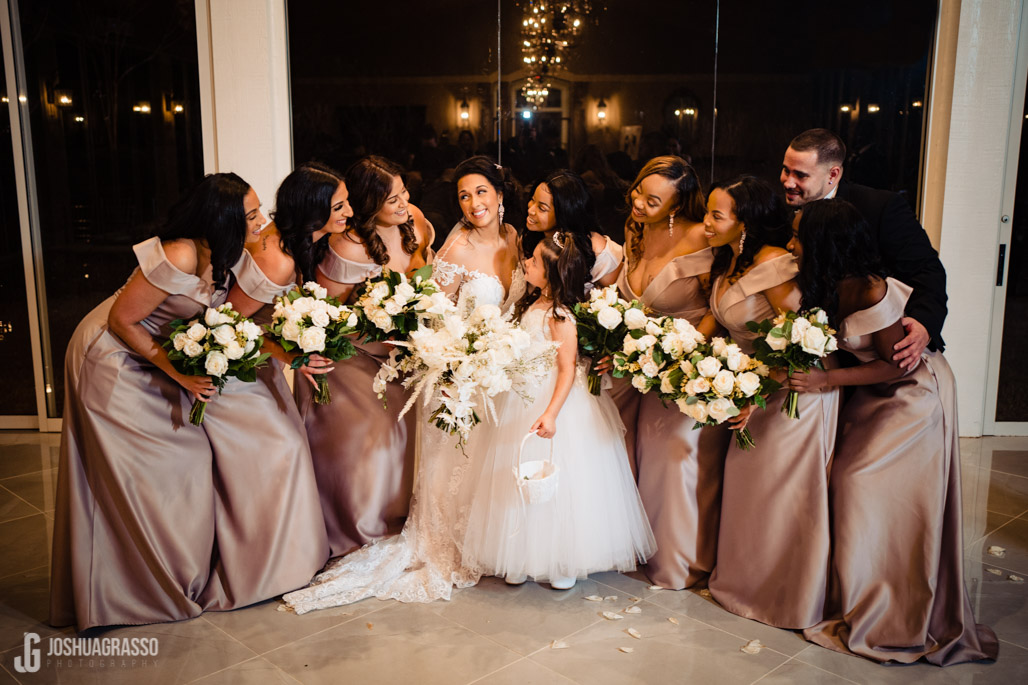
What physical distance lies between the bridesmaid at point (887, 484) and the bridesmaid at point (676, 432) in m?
0.56

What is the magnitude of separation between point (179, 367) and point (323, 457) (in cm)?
96

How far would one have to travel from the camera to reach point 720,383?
3.13 meters

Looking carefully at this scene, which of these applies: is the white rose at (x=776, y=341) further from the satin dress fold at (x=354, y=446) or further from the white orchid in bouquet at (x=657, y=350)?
the satin dress fold at (x=354, y=446)

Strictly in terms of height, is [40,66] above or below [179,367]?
above

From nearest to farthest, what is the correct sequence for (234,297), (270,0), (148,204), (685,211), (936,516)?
1. (936,516)
2. (234,297)
3. (685,211)
4. (270,0)
5. (148,204)

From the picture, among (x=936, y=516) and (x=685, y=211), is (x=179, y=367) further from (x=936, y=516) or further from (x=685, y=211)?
(x=936, y=516)

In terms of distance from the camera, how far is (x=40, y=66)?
568 cm

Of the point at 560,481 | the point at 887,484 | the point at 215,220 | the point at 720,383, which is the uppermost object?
the point at 215,220

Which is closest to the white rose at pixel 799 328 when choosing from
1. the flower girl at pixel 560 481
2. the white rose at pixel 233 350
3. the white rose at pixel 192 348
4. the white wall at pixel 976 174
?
the flower girl at pixel 560 481

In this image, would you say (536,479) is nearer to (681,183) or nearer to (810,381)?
(810,381)

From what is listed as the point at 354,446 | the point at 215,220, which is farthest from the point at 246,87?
the point at 354,446

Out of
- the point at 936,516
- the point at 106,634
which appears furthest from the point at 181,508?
the point at 936,516

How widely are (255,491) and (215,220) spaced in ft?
3.71

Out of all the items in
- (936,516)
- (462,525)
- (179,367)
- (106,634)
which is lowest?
(106,634)
